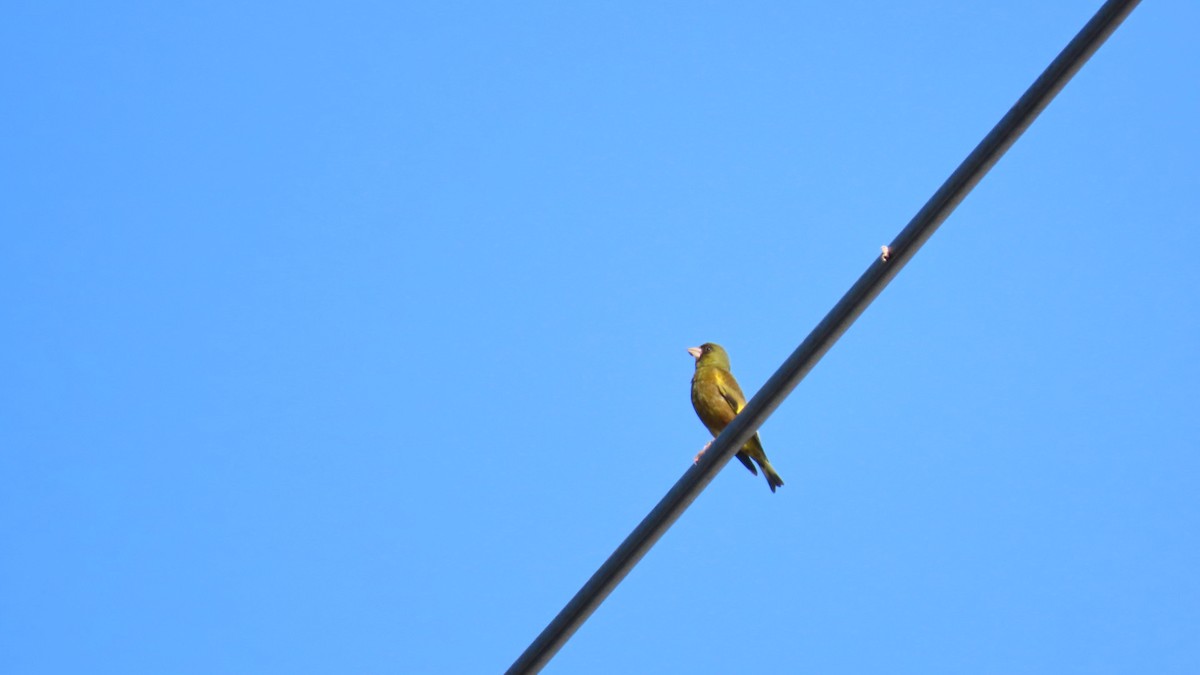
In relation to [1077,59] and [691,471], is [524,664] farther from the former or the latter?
[1077,59]

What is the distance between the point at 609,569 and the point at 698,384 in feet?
23.2

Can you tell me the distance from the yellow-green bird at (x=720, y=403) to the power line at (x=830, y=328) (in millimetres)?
6143

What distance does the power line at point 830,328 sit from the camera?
3184mm

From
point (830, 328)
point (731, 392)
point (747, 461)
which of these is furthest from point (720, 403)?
point (830, 328)

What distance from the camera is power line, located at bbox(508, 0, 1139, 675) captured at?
10.4ft

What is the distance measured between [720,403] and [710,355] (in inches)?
35.8

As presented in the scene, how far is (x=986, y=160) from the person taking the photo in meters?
3.26

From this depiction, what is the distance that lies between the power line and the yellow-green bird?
6.14 metres

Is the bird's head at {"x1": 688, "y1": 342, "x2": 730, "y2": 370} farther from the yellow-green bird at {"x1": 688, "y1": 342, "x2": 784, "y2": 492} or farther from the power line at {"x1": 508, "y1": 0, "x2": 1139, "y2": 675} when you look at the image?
the power line at {"x1": 508, "y1": 0, "x2": 1139, "y2": 675}

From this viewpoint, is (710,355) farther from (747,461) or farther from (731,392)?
(747,461)

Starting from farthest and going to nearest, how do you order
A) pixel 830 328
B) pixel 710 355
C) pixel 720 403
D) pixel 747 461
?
pixel 710 355
pixel 720 403
pixel 747 461
pixel 830 328

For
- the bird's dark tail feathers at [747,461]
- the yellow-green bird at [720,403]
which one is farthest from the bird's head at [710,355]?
the bird's dark tail feathers at [747,461]

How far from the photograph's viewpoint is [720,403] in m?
10.2

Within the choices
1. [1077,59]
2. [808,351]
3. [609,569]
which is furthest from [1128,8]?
[609,569]
